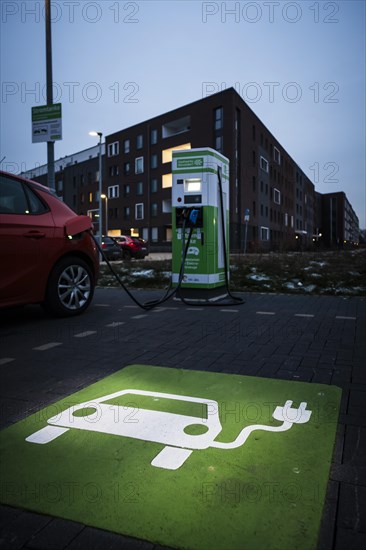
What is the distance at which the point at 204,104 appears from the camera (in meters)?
42.3

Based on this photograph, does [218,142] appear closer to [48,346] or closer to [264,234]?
[264,234]

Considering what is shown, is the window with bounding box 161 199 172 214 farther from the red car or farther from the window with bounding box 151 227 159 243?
the red car

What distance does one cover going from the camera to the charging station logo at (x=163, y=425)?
7.72 feet

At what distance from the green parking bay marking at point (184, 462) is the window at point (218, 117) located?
41.1m

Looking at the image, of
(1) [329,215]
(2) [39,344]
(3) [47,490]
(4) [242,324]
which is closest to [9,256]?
(2) [39,344]

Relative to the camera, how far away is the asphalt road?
1706 mm

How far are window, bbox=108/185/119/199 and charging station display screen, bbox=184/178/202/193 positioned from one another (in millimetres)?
48608

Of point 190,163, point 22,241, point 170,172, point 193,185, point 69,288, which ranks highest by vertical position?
point 170,172

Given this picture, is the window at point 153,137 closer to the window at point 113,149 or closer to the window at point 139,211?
the window at point 139,211

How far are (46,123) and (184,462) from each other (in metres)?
Answer: 9.65

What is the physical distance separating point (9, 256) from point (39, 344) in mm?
1209

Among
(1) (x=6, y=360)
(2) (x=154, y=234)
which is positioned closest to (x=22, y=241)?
(1) (x=6, y=360)

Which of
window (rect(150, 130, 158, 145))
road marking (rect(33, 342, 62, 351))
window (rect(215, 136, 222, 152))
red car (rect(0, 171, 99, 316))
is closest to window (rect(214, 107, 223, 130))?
window (rect(215, 136, 222, 152))

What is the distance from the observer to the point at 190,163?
8.07 meters
